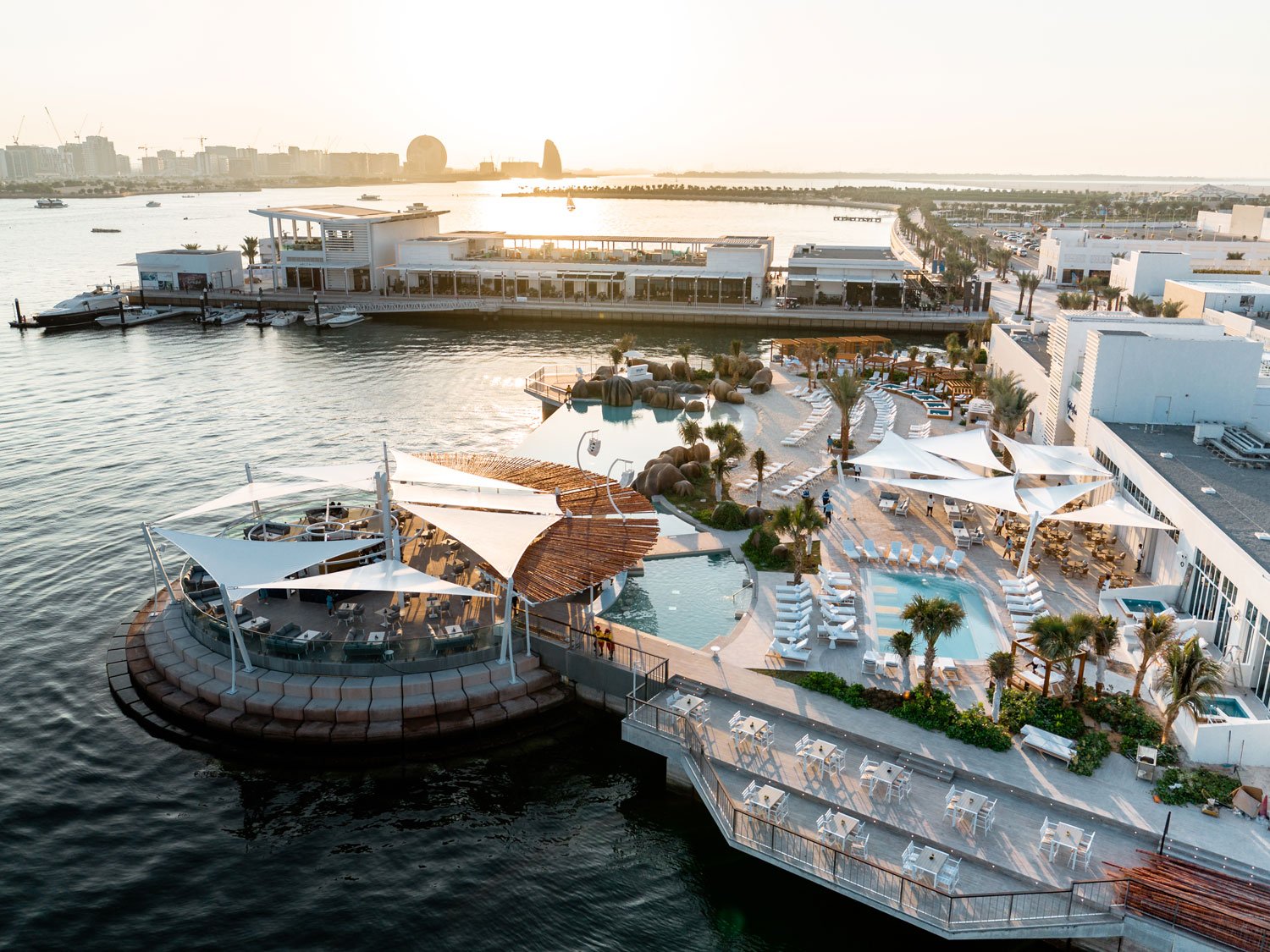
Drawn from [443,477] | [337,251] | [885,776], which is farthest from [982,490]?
[337,251]

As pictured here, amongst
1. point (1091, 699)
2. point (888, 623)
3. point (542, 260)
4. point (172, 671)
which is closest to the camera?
point (1091, 699)

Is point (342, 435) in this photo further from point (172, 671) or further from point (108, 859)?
point (108, 859)

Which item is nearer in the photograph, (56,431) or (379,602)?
(379,602)

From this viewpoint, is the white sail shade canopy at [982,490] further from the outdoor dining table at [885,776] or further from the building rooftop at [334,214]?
Answer: the building rooftop at [334,214]

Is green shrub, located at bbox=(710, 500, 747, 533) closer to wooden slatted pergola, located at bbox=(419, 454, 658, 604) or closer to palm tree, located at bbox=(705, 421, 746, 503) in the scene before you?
palm tree, located at bbox=(705, 421, 746, 503)

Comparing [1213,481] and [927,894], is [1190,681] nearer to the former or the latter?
[927,894]

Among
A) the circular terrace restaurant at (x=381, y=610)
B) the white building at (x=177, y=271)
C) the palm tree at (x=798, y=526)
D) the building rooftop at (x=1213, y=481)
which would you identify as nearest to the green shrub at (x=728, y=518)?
the palm tree at (x=798, y=526)

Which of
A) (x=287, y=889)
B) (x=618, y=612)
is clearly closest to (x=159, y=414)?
(x=618, y=612)
